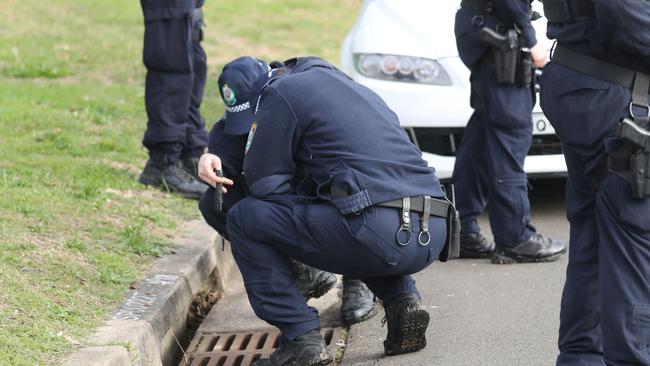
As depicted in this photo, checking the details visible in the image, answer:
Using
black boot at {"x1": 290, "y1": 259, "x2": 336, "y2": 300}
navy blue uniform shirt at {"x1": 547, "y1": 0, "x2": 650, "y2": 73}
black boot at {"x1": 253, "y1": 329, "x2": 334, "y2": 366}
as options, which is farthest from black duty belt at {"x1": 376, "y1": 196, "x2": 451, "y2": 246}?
navy blue uniform shirt at {"x1": 547, "y1": 0, "x2": 650, "y2": 73}

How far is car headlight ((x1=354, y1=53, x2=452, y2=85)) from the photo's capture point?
639 cm

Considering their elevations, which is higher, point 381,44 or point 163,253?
point 381,44

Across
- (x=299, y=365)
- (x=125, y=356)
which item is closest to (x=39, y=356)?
(x=125, y=356)

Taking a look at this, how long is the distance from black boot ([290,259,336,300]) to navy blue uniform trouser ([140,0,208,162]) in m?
1.89

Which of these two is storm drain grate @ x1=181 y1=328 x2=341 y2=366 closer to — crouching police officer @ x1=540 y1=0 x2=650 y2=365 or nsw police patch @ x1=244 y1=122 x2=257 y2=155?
nsw police patch @ x1=244 y1=122 x2=257 y2=155

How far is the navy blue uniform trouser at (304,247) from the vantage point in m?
4.15

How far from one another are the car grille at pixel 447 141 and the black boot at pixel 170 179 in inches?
47.6

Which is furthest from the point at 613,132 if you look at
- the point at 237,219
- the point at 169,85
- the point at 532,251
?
the point at 169,85

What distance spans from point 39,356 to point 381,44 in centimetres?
319

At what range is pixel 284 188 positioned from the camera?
428cm

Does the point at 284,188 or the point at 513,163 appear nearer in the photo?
the point at 284,188

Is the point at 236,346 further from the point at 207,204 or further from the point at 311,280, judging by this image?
the point at 207,204

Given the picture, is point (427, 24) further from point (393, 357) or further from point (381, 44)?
point (393, 357)

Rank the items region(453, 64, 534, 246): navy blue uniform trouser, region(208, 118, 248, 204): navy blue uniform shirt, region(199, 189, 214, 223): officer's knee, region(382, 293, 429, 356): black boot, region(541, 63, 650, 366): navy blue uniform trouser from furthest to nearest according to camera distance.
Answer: region(453, 64, 534, 246): navy blue uniform trouser < region(199, 189, 214, 223): officer's knee < region(208, 118, 248, 204): navy blue uniform shirt < region(382, 293, 429, 356): black boot < region(541, 63, 650, 366): navy blue uniform trouser
